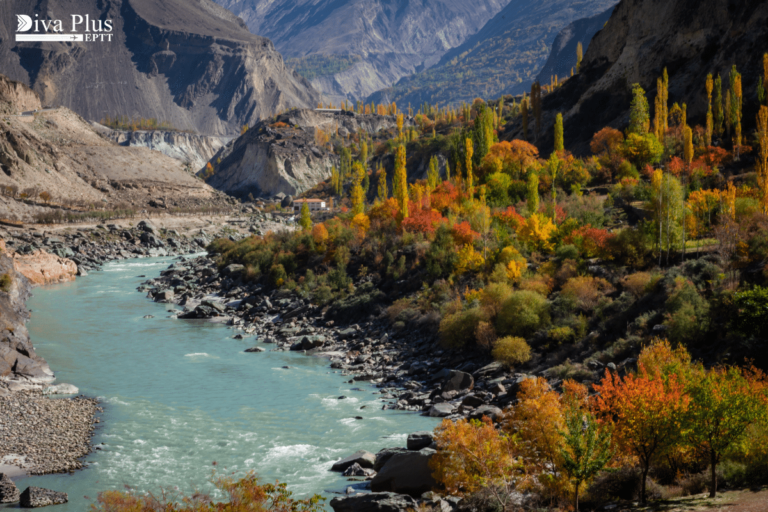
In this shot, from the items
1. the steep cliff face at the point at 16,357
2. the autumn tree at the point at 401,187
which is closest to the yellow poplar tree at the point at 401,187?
the autumn tree at the point at 401,187

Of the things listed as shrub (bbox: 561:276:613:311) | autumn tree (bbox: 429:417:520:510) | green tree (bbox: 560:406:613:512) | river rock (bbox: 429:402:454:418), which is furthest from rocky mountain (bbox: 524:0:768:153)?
autumn tree (bbox: 429:417:520:510)

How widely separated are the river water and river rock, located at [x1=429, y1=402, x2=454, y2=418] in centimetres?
64

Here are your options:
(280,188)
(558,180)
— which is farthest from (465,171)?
(280,188)

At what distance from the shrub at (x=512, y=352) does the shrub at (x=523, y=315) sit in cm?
159

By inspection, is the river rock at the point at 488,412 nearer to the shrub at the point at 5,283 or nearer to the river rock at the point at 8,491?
the river rock at the point at 8,491

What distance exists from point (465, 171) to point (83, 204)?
85811 mm

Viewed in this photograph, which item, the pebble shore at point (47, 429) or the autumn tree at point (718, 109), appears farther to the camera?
the autumn tree at point (718, 109)

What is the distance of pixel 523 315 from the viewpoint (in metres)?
31.3

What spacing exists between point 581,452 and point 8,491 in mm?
16869

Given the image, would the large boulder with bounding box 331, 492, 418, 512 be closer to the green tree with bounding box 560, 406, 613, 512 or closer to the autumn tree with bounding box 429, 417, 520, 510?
the autumn tree with bounding box 429, 417, 520, 510

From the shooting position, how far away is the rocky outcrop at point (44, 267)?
60709 millimetres

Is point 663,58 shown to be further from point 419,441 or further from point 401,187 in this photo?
point 419,441

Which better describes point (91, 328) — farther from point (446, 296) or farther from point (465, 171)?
point (465, 171)

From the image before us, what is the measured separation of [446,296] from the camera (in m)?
38.5
